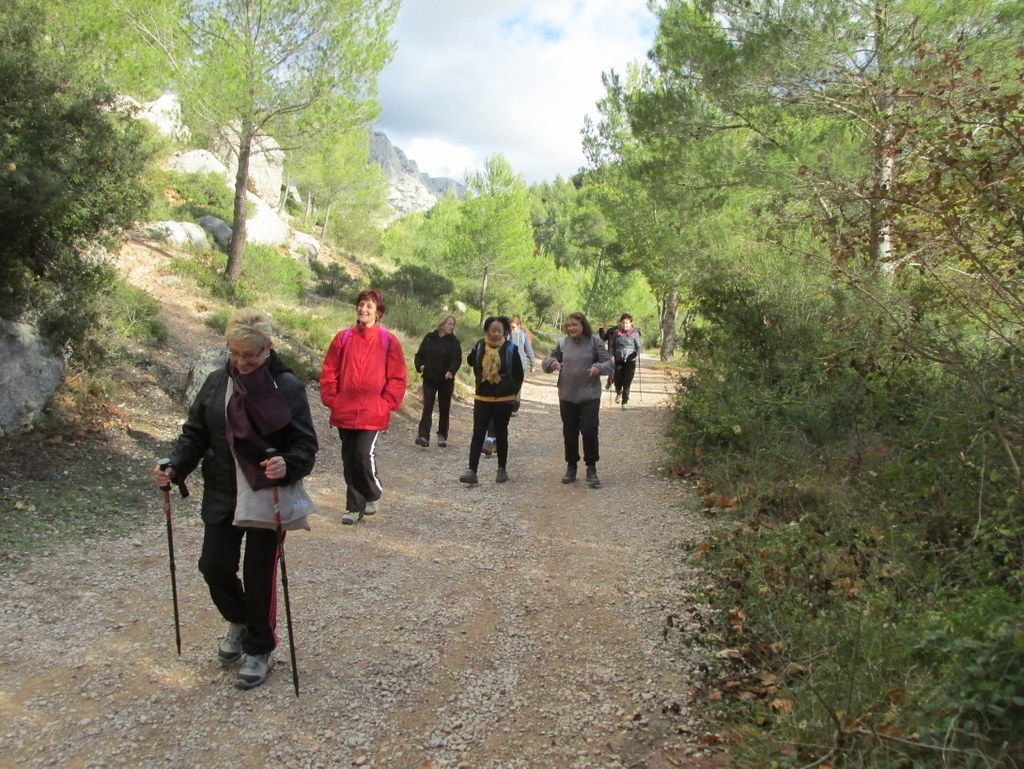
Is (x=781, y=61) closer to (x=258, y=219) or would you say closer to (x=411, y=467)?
(x=411, y=467)

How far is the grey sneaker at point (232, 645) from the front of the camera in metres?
3.75

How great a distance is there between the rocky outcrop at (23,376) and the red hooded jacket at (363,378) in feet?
10.1

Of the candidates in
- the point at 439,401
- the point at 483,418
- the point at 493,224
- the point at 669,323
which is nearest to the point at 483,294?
the point at 493,224

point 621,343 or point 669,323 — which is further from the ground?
point 669,323

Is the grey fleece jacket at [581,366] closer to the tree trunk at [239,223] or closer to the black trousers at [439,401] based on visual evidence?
the black trousers at [439,401]

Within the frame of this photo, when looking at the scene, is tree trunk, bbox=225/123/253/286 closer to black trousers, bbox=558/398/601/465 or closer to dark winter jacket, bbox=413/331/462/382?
dark winter jacket, bbox=413/331/462/382

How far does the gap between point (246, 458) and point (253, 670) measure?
108 cm

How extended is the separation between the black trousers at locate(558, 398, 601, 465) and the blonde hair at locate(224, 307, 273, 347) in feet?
15.5

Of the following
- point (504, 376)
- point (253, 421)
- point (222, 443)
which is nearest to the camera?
point (253, 421)

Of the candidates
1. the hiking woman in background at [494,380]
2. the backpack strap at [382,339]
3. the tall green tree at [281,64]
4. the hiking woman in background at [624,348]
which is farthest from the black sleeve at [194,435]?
the tall green tree at [281,64]

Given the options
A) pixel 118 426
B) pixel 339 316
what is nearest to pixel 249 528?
pixel 118 426

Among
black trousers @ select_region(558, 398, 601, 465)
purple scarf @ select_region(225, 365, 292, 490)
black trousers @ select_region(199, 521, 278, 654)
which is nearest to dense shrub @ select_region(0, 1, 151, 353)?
purple scarf @ select_region(225, 365, 292, 490)

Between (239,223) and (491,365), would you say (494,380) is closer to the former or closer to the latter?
(491,365)

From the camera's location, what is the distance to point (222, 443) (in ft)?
11.5
